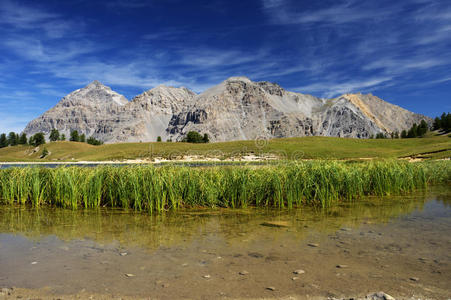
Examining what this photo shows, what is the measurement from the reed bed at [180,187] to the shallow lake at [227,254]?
3.32 feet

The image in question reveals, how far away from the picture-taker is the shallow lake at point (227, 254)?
4188 millimetres

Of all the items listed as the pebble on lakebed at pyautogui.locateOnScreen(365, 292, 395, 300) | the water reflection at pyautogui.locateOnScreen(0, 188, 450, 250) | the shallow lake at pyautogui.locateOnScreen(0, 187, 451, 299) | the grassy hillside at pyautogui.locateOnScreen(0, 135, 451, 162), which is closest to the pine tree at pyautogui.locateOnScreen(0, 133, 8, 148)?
the grassy hillside at pyautogui.locateOnScreen(0, 135, 451, 162)

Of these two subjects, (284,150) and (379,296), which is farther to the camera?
(284,150)

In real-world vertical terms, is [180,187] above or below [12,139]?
below

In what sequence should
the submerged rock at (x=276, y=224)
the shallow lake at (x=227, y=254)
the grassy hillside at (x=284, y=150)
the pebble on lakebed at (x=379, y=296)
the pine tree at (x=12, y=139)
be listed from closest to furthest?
the pebble on lakebed at (x=379, y=296) → the shallow lake at (x=227, y=254) → the submerged rock at (x=276, y=224) → the grassy hillside at (x=284, y=150) → the pine tree at (x=12, y=139)

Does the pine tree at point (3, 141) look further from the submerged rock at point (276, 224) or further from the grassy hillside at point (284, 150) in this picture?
the submerged rock at point (276, 224)

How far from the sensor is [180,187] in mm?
10445

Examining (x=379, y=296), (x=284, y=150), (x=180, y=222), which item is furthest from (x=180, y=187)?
(x=284, y=150)

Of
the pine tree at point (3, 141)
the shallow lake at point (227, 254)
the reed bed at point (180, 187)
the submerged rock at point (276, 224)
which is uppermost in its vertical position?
the pine tree at point (3, 141)

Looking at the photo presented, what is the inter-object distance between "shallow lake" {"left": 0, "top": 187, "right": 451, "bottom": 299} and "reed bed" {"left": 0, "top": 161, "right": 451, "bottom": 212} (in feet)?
3.32

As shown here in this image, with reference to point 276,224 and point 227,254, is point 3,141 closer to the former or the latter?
point 276,224

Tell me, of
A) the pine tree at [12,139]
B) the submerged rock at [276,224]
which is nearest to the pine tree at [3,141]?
the pine tree at [12,139]

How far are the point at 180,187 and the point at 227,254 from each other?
508cm

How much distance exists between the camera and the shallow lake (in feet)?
13.7
